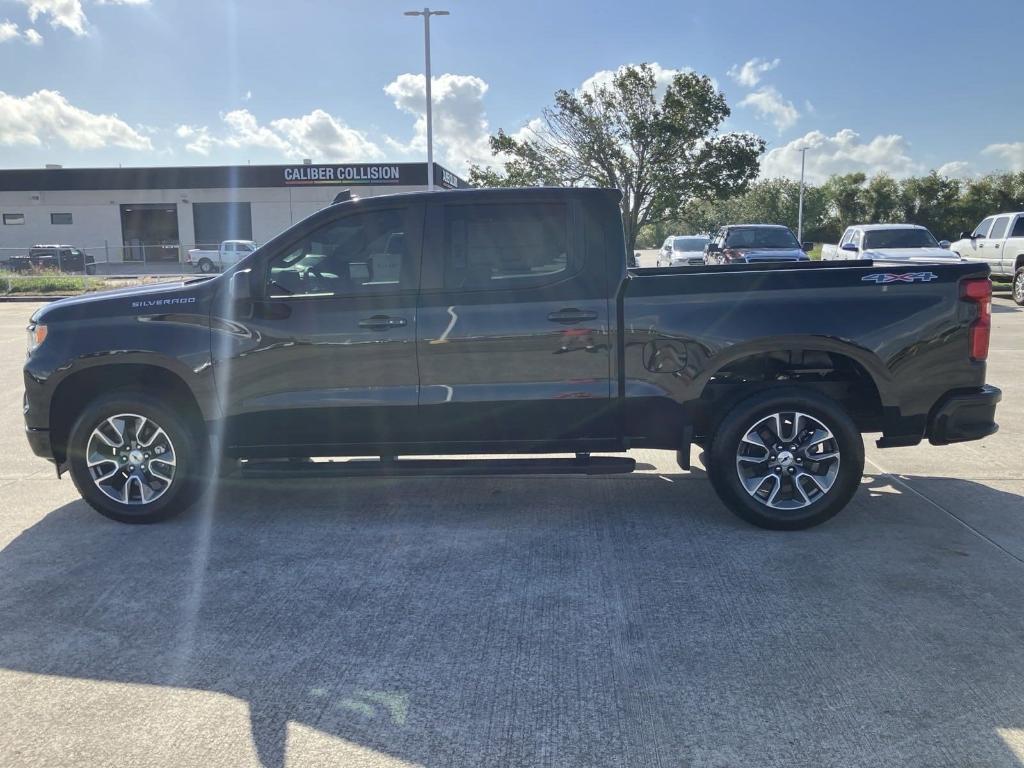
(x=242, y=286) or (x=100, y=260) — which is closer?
(x=242, y=286)

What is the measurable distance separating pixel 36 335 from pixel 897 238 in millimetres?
18768

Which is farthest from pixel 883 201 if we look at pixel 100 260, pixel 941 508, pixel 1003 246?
pixel 941 508

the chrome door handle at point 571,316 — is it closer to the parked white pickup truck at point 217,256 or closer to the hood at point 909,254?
the hood at point 909,254

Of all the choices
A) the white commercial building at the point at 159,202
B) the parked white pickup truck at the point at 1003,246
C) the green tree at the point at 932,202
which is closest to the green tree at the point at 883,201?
the green tree at the point at 932,202

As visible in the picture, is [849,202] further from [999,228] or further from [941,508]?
[941,508]

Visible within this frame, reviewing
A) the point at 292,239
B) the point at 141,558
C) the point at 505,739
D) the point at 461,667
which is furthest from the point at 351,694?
the point at 292,239

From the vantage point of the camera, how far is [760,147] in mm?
27656

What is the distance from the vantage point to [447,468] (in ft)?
17.6

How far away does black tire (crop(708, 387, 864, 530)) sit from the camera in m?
5.13

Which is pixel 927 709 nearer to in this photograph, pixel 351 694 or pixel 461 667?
pixel 461 667

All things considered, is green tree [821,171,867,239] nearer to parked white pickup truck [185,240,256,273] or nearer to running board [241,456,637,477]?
parked white pickup truck [185,240,256,273]

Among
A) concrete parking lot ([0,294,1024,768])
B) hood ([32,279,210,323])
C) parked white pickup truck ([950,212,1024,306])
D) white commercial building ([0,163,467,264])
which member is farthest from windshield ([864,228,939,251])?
white commercial building ([0,163,467,264])

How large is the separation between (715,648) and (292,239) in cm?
338

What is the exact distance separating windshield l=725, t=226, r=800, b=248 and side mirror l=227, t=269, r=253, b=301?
57.9 ft
